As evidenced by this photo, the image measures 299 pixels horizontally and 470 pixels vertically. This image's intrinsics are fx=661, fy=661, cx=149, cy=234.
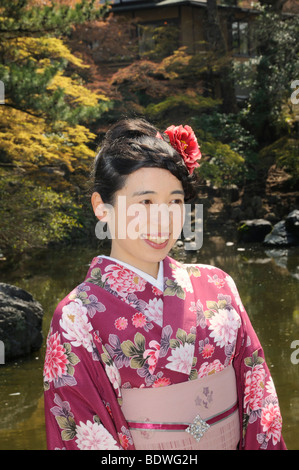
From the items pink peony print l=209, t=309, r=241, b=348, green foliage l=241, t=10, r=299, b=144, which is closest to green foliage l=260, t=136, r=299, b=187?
green foliage l=241, t=10, r=299, b=144

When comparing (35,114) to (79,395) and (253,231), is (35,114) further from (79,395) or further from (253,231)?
(79,395)

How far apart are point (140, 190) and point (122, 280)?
278mm

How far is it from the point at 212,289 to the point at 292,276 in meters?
8.67

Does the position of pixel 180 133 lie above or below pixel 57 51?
below

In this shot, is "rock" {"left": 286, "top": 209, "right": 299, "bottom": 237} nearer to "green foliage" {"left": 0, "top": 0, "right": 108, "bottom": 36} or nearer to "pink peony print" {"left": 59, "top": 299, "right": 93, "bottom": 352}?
"green foliage" {"left": 0, "top": 0, "right": 108, "bottom": 36}

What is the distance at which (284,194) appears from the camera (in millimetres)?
18031

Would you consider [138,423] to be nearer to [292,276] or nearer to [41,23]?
[41,23]

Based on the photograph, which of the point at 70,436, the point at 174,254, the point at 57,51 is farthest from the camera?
the point at 174,254

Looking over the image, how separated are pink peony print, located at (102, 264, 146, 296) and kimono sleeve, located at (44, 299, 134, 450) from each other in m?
0.15

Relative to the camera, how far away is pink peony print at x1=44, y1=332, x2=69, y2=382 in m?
1.85

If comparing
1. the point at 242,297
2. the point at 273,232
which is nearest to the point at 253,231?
the point at 273,232

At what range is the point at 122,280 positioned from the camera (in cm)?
200

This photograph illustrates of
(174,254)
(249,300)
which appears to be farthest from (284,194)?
(249,300)

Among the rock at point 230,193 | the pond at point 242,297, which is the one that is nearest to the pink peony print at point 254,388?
the pond at point 242,297
